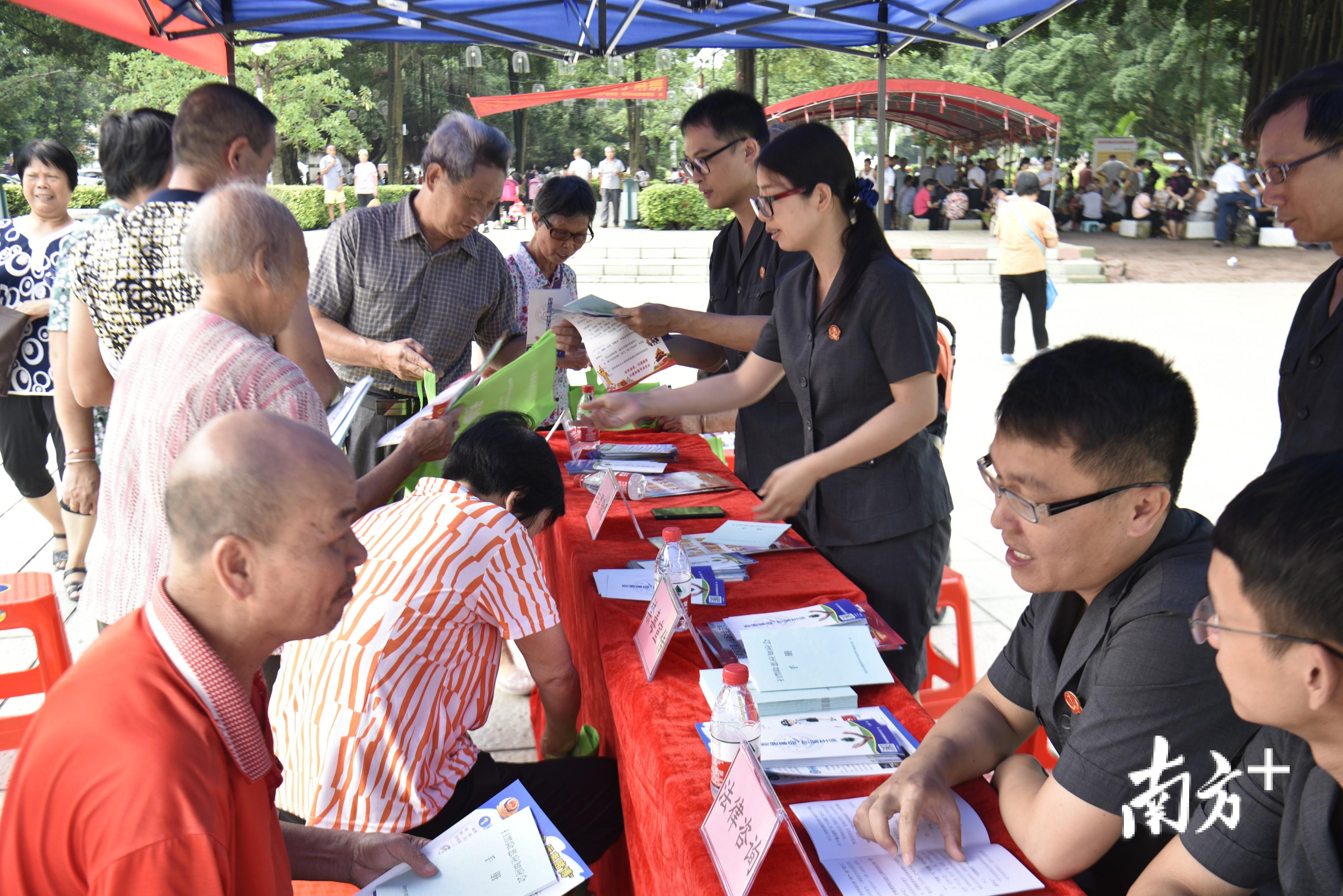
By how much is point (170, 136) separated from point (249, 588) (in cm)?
234

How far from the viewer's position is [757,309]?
3.09 metres

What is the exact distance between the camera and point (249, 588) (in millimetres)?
1164

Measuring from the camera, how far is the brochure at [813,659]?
5.61 feet

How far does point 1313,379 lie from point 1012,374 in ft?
12.0

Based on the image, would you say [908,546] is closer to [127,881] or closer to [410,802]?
[410,802]

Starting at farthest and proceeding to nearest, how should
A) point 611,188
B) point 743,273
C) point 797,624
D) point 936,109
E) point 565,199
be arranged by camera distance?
1. point 936,109
2. point 611,188
3. point 565,199
4. point 743,273
5. point 797,624

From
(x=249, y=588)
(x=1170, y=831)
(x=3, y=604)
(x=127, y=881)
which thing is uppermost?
(x=249, y=588)

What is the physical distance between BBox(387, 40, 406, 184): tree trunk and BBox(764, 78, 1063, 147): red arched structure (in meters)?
11.9

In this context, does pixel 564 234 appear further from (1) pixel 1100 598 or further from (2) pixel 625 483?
(1) pixel 1100 598

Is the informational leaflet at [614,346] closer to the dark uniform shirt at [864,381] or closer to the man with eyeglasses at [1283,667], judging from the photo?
the dark uniform shirt at [864,381]

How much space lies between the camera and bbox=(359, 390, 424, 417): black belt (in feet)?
10.8

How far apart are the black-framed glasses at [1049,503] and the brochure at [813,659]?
0.50m

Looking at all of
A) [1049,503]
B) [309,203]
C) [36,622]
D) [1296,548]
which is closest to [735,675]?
[1049,503]

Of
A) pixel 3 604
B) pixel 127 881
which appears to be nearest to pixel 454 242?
pixel 3 604
